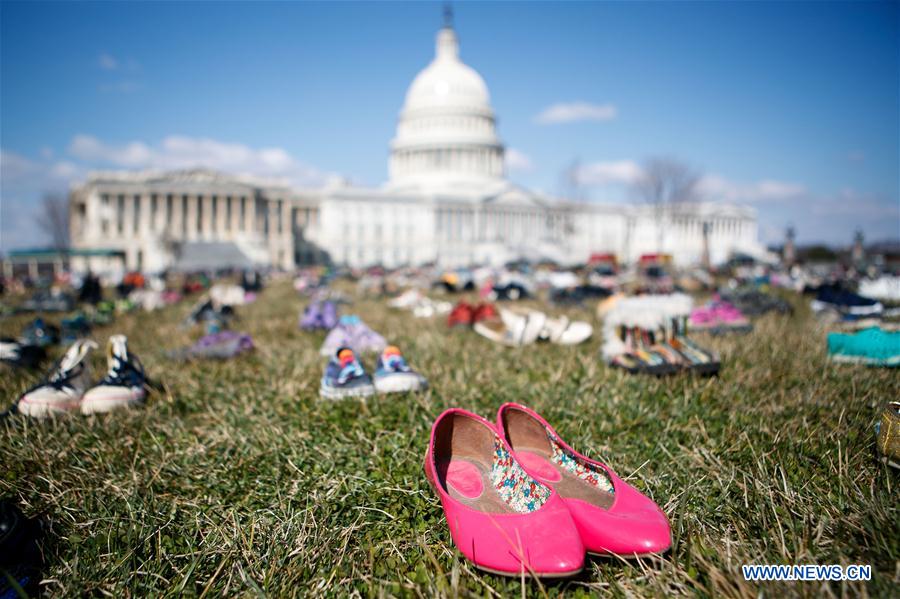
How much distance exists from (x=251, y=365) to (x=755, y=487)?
185 inches

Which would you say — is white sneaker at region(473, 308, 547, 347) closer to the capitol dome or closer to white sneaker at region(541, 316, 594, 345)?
white sneaker at region(541, 316, 594, 345)

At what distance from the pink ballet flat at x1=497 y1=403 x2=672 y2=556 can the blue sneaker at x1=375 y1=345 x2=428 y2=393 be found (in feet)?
4.70

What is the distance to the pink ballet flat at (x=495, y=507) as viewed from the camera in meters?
1.84

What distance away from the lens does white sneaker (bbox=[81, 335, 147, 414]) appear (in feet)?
12.4

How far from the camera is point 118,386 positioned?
12.9 ft

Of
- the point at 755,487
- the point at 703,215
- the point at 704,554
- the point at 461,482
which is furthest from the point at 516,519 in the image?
the point at 703,215

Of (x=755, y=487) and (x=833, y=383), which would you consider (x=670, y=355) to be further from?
(x=755, y=487)

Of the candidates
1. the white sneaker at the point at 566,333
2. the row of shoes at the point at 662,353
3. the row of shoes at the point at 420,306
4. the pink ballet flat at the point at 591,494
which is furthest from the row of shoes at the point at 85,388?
the row of shoes at the point at 420,306

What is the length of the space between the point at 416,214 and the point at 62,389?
72288 mm

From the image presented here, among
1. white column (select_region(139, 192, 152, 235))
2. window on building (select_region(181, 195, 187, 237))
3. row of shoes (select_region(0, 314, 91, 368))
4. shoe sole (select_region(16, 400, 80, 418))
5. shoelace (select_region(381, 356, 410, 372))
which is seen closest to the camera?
shoe sole (select_region(16, 400, 80, 418))

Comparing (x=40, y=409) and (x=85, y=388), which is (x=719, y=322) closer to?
(x=85, y=388)

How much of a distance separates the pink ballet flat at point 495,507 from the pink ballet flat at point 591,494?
0.12 meters

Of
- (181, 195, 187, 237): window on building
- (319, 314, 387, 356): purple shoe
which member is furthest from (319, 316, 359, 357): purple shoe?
(181, 195, 187, 237): window on building

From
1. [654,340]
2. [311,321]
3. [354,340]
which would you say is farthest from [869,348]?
[311,321]
